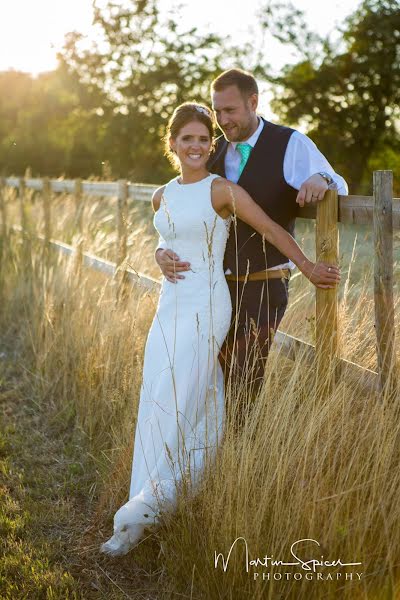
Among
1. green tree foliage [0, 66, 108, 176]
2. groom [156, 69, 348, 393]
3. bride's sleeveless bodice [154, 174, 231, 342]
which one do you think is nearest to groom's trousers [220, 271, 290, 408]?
groom [156, 69, 348, 393]

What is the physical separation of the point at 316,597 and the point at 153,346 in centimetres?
150

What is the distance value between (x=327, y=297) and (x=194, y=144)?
0.96 metres

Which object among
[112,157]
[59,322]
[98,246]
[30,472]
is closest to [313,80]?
[112,157]

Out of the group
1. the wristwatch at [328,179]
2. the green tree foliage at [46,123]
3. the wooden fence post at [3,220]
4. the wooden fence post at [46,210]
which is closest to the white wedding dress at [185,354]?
the wristwatch at [328,179]

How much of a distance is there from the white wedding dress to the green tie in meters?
0.16

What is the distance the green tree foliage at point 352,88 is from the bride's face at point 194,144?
42.1ft

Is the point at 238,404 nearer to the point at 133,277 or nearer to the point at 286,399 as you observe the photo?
the point at 286,399

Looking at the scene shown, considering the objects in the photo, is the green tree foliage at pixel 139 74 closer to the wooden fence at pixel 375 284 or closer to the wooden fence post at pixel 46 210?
the wooden fence post at pixel 46 210

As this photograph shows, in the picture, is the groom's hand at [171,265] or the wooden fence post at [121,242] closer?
the groom's hand at [171,265]

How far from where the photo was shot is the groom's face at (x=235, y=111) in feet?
13.0

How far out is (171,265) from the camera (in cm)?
405

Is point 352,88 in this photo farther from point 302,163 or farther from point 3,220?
point 302,163

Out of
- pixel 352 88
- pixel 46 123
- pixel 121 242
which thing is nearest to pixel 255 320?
pixel 121 242

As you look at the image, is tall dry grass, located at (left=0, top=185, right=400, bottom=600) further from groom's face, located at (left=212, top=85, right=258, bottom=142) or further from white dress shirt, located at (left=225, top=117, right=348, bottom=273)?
groom's face, located at (left=212, top=85, right=258, bottom=142)
